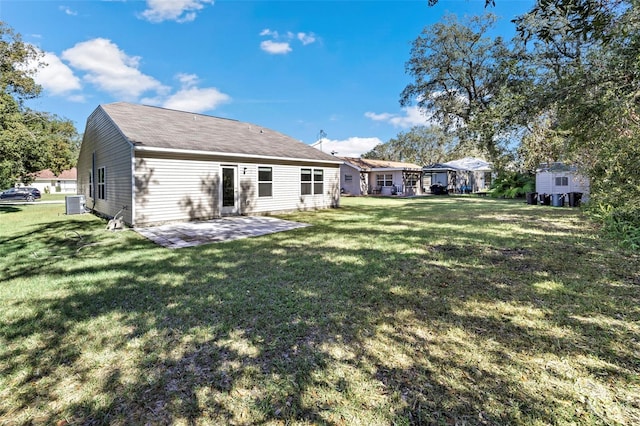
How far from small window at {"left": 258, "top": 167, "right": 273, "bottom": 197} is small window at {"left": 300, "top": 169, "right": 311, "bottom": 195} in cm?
184

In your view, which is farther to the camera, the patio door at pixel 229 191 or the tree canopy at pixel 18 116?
the tree canopy at pixel 18 116

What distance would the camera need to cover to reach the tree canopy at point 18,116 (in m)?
15.4

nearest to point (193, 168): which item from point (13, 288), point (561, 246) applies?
point (13, 288)

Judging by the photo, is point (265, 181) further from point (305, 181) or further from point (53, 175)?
point (53, 175)

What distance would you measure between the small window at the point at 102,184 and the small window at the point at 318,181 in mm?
9024

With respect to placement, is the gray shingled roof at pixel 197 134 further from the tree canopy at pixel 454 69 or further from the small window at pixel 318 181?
the tree canopy at pixel 454 69

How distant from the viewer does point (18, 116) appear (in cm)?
1639

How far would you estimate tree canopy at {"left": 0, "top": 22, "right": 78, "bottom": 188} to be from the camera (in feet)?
50.5

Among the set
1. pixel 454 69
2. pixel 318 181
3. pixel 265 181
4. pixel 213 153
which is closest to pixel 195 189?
pixel 213 153

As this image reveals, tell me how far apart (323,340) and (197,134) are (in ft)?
38.2

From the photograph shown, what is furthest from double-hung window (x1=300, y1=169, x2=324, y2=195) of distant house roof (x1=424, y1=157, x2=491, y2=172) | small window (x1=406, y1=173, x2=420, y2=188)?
distant house roof (x1=424, y1=157, x2=491, y2=172)

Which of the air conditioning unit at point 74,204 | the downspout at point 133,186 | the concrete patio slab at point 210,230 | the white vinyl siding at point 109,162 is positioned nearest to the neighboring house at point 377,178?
the concrete patio slab at point 210,230

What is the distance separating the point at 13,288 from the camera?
424cm

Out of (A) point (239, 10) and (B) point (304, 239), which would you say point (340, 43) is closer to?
(A) point (239, 10)
